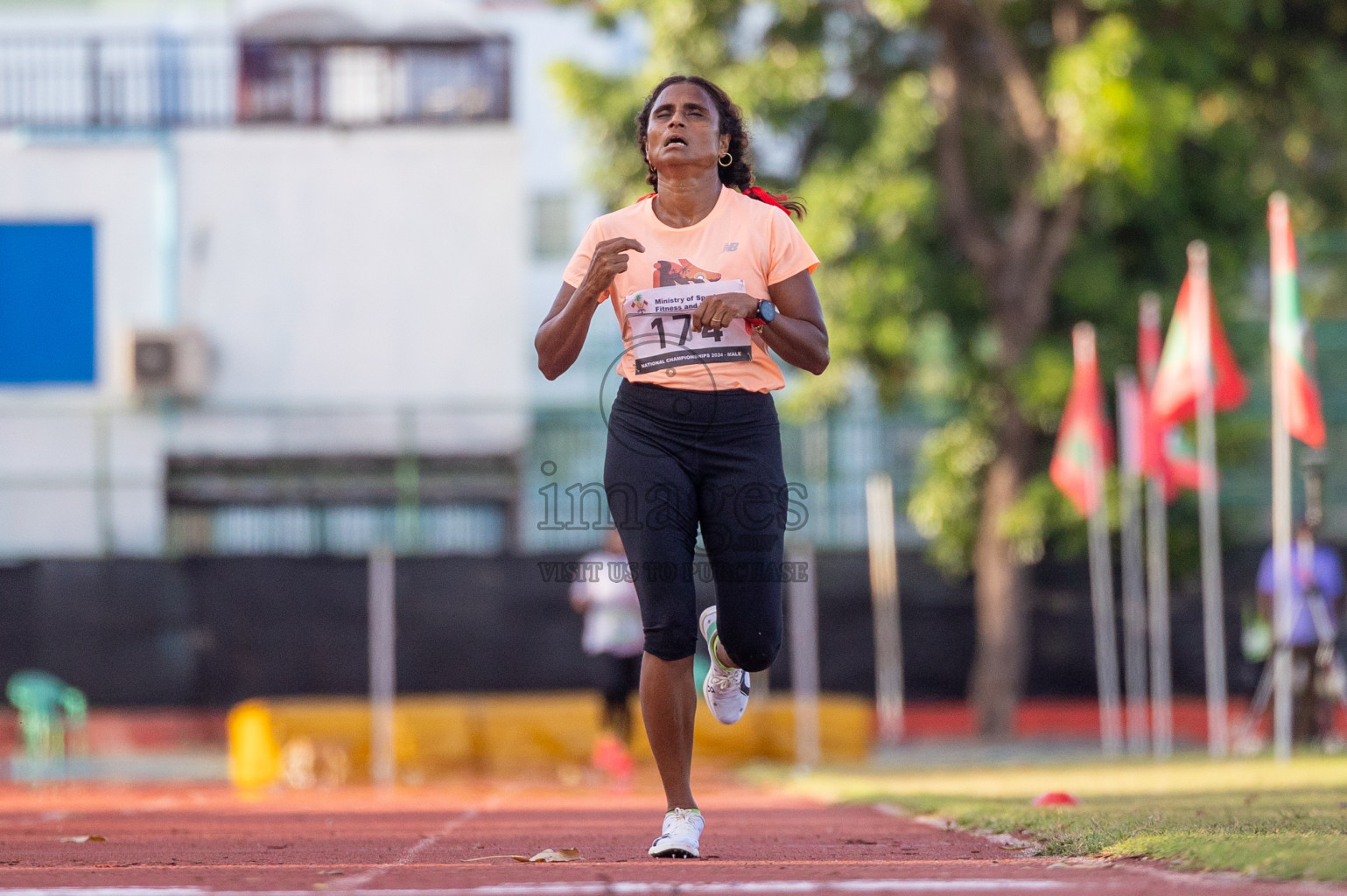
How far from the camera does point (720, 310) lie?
511cm

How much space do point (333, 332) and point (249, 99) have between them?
136 inches

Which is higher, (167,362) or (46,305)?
(46,305)

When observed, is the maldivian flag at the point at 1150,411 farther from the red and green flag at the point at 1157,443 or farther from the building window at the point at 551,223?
the building window at the point at 551,223

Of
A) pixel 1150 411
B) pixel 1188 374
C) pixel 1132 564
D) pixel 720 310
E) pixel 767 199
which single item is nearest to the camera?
pixel 720 310

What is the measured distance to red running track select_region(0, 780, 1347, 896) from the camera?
4.27 m

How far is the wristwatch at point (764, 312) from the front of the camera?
5.24 m

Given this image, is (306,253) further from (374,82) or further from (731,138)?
(731,138)

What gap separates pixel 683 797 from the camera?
5367 mm

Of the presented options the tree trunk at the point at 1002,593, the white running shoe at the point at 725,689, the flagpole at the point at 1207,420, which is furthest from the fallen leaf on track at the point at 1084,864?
the tree trunk at the point at 1002,593

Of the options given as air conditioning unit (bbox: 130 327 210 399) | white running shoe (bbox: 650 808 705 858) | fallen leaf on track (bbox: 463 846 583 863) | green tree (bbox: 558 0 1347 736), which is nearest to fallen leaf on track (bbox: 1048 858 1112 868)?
white running shoe (bbox: 650 808 705 858)

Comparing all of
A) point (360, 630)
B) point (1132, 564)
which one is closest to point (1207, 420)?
point (1132, 564)

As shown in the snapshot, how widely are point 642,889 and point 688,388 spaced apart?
170cm

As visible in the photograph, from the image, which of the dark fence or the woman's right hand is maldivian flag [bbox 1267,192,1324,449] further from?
the woman's right hand

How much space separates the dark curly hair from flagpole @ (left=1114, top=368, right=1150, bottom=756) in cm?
934
